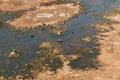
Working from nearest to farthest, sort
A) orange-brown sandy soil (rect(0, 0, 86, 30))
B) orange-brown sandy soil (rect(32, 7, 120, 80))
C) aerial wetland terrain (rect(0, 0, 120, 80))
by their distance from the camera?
orange-brown sandy soil (rect(32, 7, 120, 80)), aerial wetland terrain (rect(0, 0, 120, 80)), orange-brown sandy soil (rect(0, 0, 86, 30))

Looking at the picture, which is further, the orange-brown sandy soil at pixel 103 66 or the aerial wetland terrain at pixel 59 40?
the aerial wetland terrain at pixel 59 40

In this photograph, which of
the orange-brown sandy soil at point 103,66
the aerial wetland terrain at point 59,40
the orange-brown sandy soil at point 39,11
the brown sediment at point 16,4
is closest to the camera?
the orange-brown sandy soil at point 103,66

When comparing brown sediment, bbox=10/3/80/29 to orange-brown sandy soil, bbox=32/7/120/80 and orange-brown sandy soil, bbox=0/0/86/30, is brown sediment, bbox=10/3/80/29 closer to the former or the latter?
orange-brown sandy soil, bbox=0/0/86/30

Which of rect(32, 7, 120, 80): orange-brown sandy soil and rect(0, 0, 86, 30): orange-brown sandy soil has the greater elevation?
rect(0, 0, 86, 30): orange-brown sandy soil

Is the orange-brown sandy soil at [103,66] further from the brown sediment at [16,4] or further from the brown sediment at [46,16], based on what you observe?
the brown sediment at [16,4]

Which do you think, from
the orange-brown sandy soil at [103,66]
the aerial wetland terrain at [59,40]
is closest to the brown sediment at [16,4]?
the aerial wetland terrain at [59,40]

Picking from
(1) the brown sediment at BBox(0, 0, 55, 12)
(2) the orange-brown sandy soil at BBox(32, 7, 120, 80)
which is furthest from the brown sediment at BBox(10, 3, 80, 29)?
(2) the orange-brown sandy soil at BBox(32, 7, 120, 80)

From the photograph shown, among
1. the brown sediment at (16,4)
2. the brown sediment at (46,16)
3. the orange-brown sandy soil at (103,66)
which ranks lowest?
the orange-brown sandy soil at (103,66)

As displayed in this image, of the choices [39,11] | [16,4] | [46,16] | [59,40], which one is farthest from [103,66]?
[16,4]
